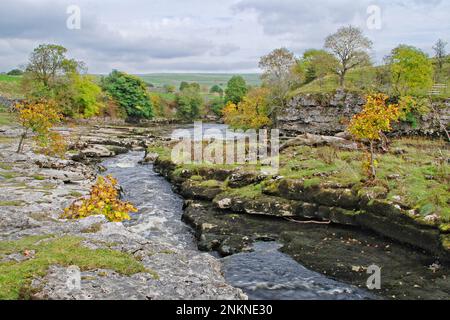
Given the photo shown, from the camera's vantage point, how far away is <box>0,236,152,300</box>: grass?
11133mm

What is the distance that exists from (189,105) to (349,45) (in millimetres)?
84392

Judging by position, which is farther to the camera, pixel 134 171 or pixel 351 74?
pixel 351 74

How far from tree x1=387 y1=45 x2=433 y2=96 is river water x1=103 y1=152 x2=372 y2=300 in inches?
1911

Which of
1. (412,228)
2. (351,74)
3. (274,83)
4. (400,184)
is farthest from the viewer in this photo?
(351,74)

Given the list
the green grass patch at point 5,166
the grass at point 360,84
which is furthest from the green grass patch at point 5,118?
the grass at point 360,84

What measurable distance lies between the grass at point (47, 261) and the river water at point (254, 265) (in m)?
5.56

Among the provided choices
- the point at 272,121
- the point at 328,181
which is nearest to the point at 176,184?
the point at 328,181

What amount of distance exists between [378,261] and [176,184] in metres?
22.3

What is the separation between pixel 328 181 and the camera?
26094 millimetres

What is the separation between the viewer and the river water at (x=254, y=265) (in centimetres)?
1599

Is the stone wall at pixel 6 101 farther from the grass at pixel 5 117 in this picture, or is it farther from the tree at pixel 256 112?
the tree at pixel 256 112
